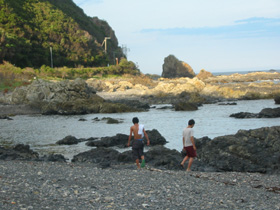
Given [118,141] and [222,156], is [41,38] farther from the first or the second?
[222,156]

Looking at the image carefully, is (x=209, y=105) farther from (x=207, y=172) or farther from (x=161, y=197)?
(x=161, y=197)

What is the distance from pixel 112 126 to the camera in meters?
28.2

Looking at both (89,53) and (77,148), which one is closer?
(77,148)

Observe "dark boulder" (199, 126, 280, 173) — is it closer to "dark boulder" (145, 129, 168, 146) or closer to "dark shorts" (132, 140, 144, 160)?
"dark shorts" (132, 140, 144, 160)

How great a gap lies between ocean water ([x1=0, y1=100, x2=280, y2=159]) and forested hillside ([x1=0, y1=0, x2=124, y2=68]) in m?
29.2

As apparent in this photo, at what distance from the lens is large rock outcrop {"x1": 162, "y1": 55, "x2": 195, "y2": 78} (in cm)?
11950

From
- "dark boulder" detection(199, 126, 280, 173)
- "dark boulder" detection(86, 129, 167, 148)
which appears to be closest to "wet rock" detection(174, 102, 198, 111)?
"dark boulder" detection(86, 129, 167, 148)

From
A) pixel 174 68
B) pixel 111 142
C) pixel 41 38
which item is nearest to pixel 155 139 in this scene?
pixel 111 142

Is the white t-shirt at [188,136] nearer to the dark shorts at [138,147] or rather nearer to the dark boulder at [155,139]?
the dark shorts at [138,147]

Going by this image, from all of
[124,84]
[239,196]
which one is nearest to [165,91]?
Result: [124,84]

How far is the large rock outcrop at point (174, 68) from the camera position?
11950 centimetres

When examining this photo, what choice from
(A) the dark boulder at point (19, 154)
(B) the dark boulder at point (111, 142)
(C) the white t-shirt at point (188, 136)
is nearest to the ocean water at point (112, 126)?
(B) the dark boulder at point (111, 142)

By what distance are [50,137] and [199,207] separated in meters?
17.3

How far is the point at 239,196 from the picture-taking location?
904 centimetres
